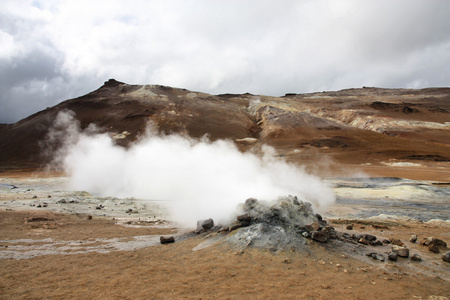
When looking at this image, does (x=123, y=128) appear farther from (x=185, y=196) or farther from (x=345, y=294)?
(x=345, y=294)

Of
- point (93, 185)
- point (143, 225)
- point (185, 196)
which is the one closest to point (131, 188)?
point (93, 185)

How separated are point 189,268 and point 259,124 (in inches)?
2193

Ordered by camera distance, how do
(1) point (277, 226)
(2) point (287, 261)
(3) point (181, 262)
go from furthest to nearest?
(1) point (277, 226)
(3) point (181, 262)
(2) point (287, 261)

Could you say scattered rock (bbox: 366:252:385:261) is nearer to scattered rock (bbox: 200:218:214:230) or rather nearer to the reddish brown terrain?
the reddish brown terrain

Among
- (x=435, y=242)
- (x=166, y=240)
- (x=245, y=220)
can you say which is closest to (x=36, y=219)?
(x=166, y=240)

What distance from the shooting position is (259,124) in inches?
2377

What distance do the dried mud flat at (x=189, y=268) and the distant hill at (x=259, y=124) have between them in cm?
3430

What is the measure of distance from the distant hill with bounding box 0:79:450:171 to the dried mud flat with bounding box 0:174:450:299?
34.3 m

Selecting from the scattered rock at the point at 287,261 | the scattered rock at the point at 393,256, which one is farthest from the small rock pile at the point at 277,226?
the scattered rock at the point at 393,256

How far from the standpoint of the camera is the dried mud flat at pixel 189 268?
15.8ft

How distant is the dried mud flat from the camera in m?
4.82

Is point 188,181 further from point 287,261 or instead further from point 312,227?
point 287,261

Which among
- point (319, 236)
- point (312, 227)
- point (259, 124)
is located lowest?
point (319, 236)

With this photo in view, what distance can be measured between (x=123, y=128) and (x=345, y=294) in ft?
177
